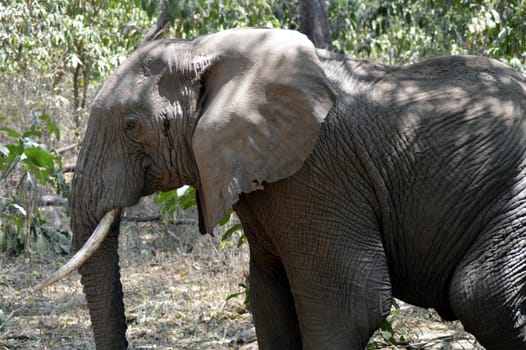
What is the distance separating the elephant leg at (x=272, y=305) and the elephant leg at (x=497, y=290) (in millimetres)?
1049

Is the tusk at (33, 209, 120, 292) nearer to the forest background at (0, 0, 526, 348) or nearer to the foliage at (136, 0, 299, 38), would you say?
the forest background at (0, 0, 526, 348)

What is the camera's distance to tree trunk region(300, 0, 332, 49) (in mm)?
7254

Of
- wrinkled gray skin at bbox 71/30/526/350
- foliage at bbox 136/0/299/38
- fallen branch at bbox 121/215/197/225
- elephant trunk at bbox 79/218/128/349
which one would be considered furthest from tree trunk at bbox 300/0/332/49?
elephant trunk at bbox 79/218/128/349

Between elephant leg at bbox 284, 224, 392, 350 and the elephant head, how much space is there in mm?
453

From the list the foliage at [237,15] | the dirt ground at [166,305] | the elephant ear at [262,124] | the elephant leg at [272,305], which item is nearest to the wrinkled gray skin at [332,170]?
the elephant ear at [262,124]

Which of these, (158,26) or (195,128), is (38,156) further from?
(158,26)

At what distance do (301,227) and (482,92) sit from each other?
113 cm

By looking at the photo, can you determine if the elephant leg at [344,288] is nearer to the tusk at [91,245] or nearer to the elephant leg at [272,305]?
the elephant leg at [272,305]

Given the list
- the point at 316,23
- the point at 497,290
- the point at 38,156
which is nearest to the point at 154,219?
the point at 38,156

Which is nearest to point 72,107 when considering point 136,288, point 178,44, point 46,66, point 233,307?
point 46,66

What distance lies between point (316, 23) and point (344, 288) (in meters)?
3.23

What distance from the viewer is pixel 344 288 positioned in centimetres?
453

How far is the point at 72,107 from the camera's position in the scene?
1219cm

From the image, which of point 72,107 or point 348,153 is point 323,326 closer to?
point 348,153
